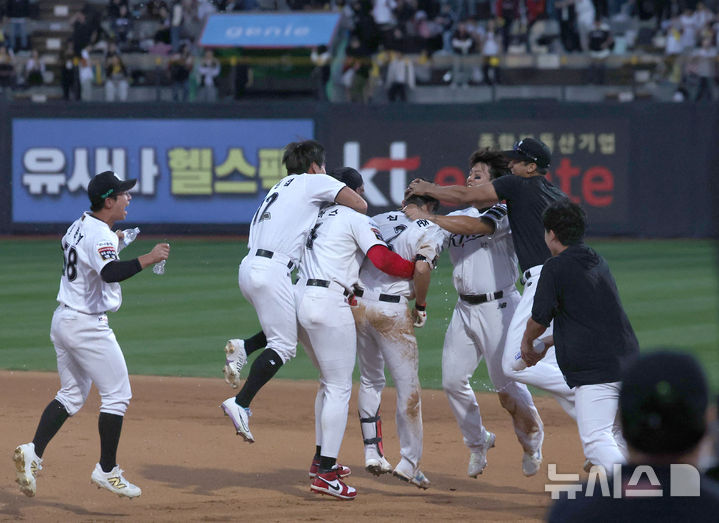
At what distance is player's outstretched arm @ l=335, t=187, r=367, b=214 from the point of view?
6.74 meters

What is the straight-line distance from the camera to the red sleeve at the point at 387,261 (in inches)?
258

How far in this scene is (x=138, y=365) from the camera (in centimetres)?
1128

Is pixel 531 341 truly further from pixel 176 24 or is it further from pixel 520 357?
pixel 176 24

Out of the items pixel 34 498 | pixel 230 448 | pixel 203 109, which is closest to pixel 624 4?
pixel 203 109

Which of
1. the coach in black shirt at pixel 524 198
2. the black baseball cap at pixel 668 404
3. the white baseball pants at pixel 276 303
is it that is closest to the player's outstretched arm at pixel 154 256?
the white baseball pants at pixel 276 303

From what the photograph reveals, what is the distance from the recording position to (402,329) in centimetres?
679

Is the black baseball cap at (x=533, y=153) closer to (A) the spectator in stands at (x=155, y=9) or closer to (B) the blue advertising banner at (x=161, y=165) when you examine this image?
(B) the blue advertising banner at (x=161, y=165)

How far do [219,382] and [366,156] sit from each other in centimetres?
1363

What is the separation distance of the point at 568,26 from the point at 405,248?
20853mm

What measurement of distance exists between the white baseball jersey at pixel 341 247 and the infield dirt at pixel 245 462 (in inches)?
54.2

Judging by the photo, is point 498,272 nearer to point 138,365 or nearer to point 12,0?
point 138,365

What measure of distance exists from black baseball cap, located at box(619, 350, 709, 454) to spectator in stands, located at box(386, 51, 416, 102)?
22.9 m

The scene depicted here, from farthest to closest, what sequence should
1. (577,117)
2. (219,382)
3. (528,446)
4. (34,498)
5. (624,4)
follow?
(624,4) < (577,117) < (219,382) < (528,446) < (34,498)

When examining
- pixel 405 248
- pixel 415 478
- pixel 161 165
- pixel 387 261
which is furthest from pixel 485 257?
pixel 161 165
